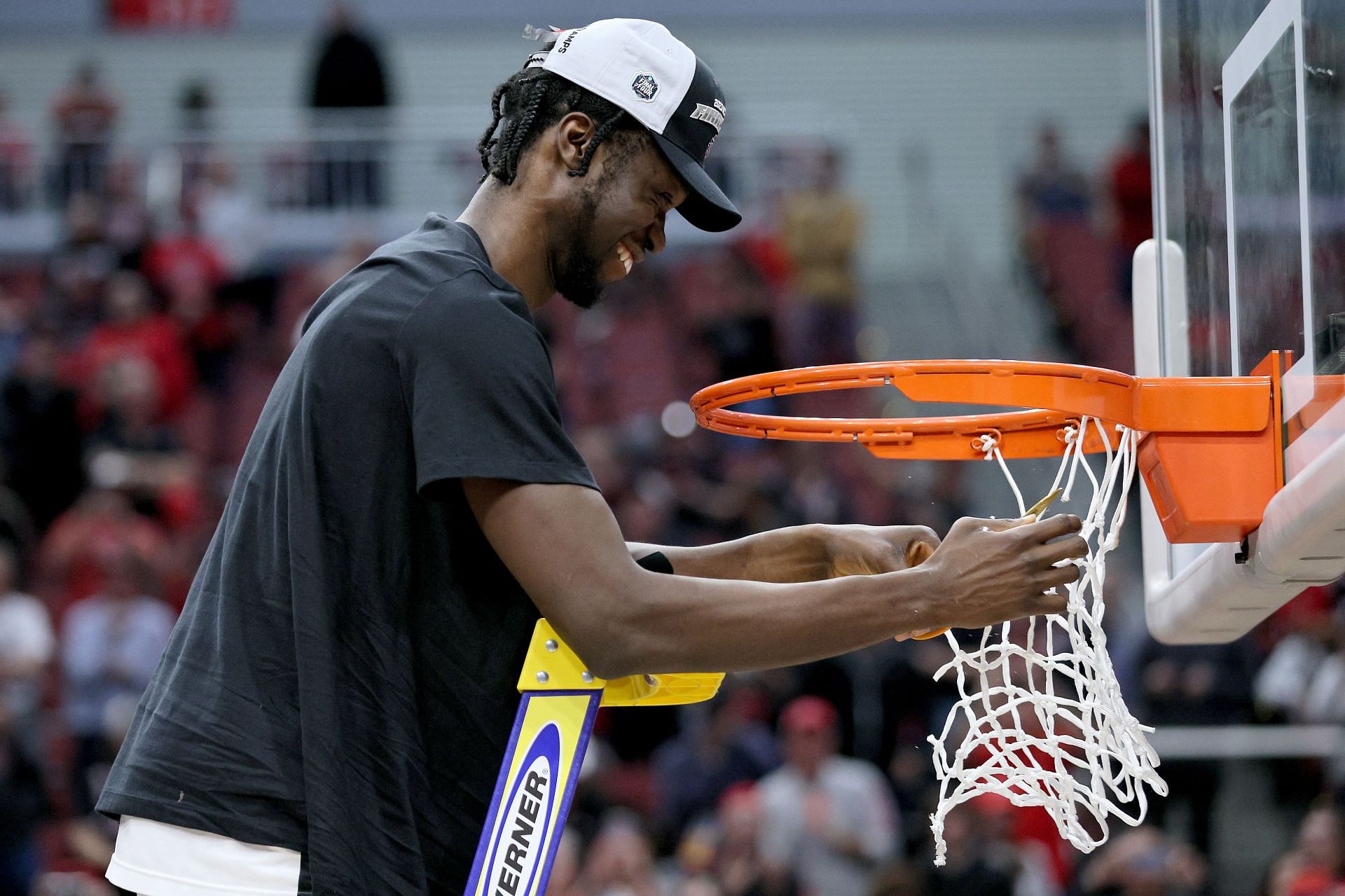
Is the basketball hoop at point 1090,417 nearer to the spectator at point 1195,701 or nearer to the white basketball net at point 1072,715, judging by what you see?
the white basketball net at point 1072,715

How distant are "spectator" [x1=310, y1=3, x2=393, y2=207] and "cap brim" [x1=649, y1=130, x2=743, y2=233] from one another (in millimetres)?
9401

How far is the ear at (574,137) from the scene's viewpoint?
2.55m

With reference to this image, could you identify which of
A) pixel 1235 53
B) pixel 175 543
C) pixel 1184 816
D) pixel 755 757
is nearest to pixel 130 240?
Answer: pixel 175 543

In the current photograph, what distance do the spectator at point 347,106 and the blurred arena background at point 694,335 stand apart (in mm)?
25

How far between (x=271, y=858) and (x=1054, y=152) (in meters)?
10.5

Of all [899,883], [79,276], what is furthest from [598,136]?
[79,276]

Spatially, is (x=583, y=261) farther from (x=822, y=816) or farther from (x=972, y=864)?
(x=822, y=816)

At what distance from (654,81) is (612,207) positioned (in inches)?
7.9

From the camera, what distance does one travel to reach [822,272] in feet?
34.0

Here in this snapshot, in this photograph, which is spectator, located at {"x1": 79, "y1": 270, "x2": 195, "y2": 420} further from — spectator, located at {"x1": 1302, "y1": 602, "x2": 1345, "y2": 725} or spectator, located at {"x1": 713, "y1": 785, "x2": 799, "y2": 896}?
spectator, located at {"x1": 1302, "y1": 602, "x2": 1345, "y2": 725}

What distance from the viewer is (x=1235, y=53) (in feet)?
10.9

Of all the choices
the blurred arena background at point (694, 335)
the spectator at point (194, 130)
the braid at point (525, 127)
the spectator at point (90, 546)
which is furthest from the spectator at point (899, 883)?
the spectator at point (194, 130)

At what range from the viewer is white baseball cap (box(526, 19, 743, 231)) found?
253cm

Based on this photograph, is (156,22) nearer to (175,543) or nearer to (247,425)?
(247,425)
